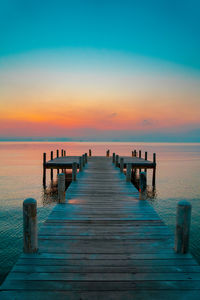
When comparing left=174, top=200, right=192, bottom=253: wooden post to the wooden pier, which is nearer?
the wooden pier

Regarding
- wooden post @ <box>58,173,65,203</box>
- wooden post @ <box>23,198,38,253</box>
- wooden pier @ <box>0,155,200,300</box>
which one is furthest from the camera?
wooden post @ <box>58,173,65,203</box>

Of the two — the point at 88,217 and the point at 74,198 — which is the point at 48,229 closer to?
the point at 88,217

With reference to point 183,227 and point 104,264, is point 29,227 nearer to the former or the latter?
point 104,264

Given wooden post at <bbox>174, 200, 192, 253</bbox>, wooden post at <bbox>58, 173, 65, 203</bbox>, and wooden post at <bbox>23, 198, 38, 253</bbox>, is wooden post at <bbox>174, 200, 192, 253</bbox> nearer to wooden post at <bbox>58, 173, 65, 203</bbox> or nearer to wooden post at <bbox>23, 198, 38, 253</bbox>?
wooden post at <bbox>23, 198, 38, 253</bbox>

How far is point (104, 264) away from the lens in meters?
4.04

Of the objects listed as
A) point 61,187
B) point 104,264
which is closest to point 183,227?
point 104,264

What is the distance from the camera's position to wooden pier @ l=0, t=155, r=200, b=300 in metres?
3.32

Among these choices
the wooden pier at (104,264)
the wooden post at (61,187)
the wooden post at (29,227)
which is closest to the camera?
the wooden pier at (104,264)

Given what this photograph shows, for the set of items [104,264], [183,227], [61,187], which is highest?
[183,227]

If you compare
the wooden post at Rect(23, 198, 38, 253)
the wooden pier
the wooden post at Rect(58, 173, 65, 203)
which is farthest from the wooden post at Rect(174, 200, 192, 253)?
the wooden post at Rect(58, 173, 65, 203)

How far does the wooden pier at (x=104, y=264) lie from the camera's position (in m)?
3.32

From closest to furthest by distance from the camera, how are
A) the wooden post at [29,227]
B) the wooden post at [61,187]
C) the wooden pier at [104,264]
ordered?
the wooden pier at [104,264], the wooden post at [29,227], the wooden post at [61,187]

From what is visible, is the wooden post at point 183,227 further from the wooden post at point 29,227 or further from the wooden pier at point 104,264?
the wooden post at point 29,227

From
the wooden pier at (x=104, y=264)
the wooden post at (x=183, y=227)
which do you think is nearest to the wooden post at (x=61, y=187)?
the wooden pier at (x=104, y=264)
